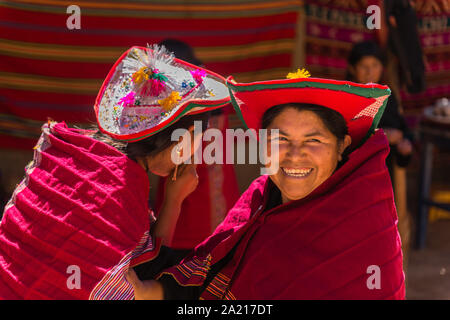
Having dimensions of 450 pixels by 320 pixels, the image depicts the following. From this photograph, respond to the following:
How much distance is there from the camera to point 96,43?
15.7ft

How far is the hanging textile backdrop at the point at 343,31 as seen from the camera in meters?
5.05

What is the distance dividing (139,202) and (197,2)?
10.1 ft

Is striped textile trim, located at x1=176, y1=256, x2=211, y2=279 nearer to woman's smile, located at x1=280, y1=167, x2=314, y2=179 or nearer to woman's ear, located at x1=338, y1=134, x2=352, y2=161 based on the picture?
woman's smile, located at x1=280, y1=167, x2=314, y2=179

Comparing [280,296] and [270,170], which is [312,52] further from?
[280,296]

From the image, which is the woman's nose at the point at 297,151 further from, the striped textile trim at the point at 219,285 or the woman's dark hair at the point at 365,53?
the woman's dark hair at the point at 365,53

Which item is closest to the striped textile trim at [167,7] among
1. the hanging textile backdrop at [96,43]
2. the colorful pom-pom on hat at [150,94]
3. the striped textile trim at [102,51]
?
the hanging textile backdrop at [96,43]

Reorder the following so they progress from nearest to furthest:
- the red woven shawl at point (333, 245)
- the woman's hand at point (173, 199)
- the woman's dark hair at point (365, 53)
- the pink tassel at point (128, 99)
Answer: the red woven shawl at point (333, 245) < the pink tassel at point (128, 99) < the woman's hand at point (173, 199) < the woman's dark hair at point (365, 53)

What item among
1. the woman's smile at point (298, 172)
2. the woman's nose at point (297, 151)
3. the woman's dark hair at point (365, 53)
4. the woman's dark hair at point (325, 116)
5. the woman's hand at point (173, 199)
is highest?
the woman's dark hair at point (365, 53)

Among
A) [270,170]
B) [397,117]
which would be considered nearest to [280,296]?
[270,170]

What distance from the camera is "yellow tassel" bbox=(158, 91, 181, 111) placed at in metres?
2.31

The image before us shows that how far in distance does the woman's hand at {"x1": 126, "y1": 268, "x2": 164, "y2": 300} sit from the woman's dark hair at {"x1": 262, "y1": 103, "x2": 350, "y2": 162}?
0.80 m

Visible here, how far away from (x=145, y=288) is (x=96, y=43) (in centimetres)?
307

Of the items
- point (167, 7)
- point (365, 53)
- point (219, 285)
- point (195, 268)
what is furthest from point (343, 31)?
point (219, 285)

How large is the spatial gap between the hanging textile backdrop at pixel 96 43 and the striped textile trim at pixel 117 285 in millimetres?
3079
